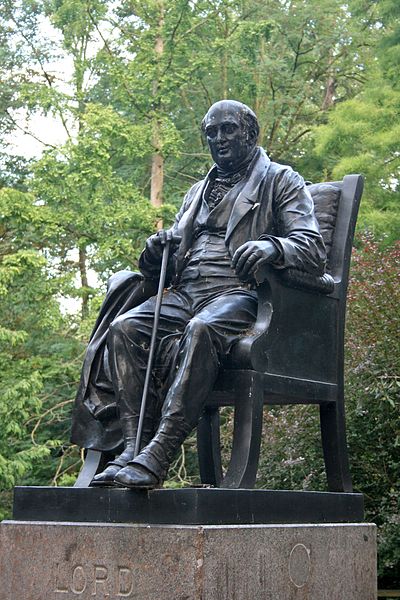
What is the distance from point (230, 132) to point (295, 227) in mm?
560

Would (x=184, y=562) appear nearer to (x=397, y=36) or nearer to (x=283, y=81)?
(x=397, y=36)

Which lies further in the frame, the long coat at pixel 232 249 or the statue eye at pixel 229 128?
the statue eye at pixel 229 128

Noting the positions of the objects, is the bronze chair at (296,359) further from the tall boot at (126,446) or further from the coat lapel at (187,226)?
the coat lapel at (187,226)

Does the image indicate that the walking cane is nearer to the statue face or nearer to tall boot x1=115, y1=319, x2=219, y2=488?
tall boot x1=115, y1=319, x2=219, y2=488

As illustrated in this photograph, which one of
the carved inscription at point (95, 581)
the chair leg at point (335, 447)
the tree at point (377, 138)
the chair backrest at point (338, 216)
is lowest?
the carved inscription at point (95, 581)

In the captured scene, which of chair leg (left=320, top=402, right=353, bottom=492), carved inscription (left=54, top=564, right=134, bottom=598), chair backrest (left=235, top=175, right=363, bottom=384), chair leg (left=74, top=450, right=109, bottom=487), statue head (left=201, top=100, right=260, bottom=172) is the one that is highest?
statue head (left=201, top=100, right=260, bottom=172)

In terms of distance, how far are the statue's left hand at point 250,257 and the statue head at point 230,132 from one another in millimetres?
718

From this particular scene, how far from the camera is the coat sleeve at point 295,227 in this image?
218 inches

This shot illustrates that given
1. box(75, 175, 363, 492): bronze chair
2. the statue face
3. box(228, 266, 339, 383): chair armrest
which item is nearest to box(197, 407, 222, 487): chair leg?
box(75, 175, 363, 492): bronze chair

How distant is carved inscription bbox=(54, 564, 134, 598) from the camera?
16.1ft

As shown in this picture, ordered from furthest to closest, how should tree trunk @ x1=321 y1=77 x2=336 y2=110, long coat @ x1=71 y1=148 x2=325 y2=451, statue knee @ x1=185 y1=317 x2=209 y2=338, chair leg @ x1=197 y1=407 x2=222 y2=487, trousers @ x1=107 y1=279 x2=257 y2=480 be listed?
tree trunk @ x1=321 y1=77 x2=336 y2=110, chair leg @ x1=197 y1=407 x2=222 y2=487, long coat @ x1=71 y1=148 x2=325 y2=451, statue knee @ x1=185 y1=317 x2=209 y2=338, trousers @ x1=107 y1=279 x2=257 y2=480

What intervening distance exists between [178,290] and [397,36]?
10006mm

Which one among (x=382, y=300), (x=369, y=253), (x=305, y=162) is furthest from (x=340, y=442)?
(x=305, y=162)

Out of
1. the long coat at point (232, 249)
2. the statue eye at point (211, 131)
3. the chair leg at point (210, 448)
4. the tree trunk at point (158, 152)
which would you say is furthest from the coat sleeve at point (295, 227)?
the tree trunk at point (158, 152)
